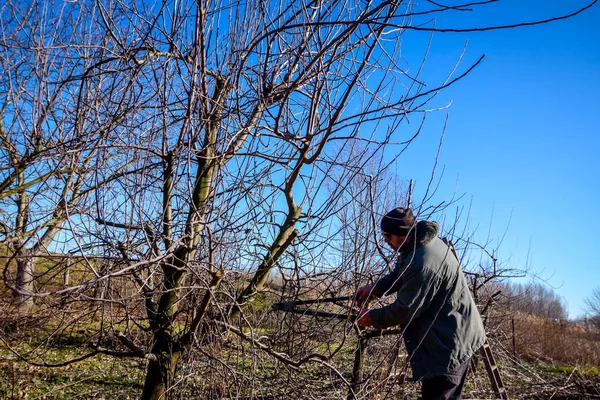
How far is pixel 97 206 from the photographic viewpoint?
2.24 m

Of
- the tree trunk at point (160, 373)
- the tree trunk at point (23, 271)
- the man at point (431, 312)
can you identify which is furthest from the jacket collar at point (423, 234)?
the tree trunk at point (23, 271)

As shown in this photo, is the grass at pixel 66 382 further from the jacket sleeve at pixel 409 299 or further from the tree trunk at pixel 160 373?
the jacket sleeve at pixel 409 299

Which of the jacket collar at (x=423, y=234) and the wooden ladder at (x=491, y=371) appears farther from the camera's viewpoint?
the wooden ladder at (x=491, y=371)

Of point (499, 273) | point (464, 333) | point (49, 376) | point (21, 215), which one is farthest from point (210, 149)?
point (499, 273)

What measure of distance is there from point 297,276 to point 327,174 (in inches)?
29.0

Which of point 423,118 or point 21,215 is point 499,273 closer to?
point 423,118

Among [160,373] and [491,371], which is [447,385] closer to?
[491,371]

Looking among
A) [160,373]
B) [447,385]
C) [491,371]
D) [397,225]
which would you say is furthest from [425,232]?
[160,373]

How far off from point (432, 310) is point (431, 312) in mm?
13

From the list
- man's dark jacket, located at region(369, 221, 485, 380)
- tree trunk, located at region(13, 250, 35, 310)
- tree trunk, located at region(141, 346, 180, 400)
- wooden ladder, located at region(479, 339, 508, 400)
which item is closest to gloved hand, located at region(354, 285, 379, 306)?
man's dark jacket, located at region(369, 221, 485, 380)

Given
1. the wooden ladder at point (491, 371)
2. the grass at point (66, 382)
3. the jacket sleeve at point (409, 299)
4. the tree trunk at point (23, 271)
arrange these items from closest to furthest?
the tree trunk at point (23, 271) → the jacket sleeve at point (409, 299) → the wooden ladder at point (491, 371) → the grass at point (66, 382)

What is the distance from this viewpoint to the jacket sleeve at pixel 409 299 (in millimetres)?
2480

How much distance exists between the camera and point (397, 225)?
2.64m

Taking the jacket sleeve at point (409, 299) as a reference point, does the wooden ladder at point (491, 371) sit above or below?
below
